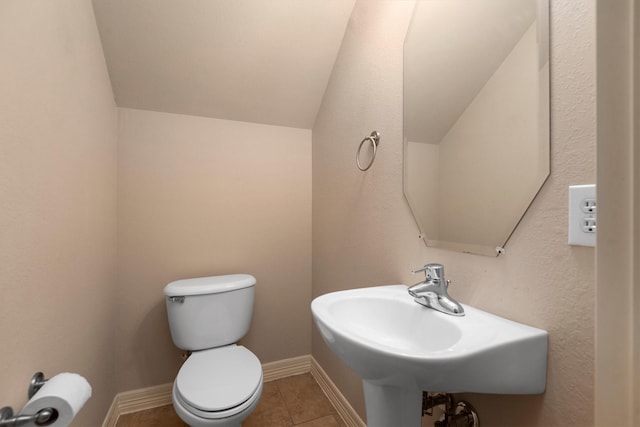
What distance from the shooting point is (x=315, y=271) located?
6.36 feet

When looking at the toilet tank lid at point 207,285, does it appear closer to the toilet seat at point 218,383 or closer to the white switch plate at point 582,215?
the toilet seat at point 218,383

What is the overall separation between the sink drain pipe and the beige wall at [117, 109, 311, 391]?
1.22 meters

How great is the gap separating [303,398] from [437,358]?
4.80 feet

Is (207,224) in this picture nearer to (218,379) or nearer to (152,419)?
(218,379)

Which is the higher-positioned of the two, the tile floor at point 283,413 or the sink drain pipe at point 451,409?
the sink drain pipe at point 451,409

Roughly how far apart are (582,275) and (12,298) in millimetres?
1331

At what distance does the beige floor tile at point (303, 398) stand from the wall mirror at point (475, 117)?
1253mm

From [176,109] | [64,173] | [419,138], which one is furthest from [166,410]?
[419,138]

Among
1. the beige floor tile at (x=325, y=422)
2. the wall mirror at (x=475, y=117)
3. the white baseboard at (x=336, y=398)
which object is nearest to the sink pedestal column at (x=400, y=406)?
the wall mirror at (x=475, y=117)

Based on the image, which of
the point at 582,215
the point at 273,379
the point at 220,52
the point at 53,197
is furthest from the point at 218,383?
the point at 220,52

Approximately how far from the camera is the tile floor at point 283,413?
1.49 m

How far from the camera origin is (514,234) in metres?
0.72
